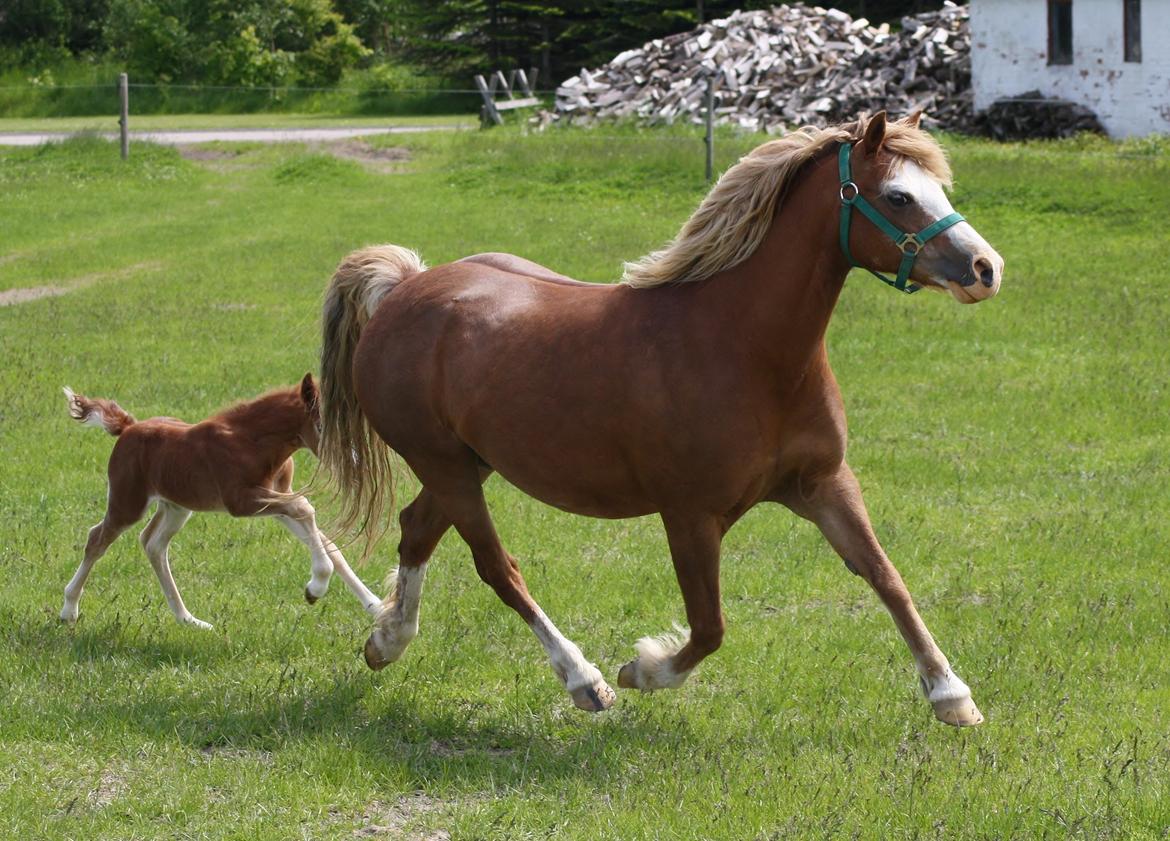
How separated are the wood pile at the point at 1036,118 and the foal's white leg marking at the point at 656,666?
22298 mm

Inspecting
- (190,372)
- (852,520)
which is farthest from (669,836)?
(190,372)

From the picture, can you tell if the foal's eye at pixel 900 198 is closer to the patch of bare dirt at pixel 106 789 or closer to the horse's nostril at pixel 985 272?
the horse's nostril at pixel 985 272

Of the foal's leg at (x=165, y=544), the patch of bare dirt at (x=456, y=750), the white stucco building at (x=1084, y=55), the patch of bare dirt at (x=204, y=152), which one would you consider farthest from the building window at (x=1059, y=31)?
the patch of bare dirt at (x=456, y=750)

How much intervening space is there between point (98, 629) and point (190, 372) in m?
5.71

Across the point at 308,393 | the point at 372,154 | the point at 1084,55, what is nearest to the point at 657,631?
the point at 308,393

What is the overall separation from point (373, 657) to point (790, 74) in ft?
82.1

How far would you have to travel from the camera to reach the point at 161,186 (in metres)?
24.7

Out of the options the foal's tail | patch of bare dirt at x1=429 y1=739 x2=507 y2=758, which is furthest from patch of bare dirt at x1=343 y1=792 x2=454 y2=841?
the foal's tail

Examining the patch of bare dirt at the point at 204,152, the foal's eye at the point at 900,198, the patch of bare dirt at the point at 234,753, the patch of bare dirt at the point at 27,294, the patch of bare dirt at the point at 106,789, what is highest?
the foal's eye at the point at 900,198

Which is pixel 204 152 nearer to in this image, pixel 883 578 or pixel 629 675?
pixel 629 675

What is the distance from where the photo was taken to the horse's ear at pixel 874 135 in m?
4.81

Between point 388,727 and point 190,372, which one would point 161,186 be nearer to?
point 190,372

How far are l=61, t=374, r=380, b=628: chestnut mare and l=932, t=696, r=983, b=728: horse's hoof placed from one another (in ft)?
8.72

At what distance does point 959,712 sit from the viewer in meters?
5.09
